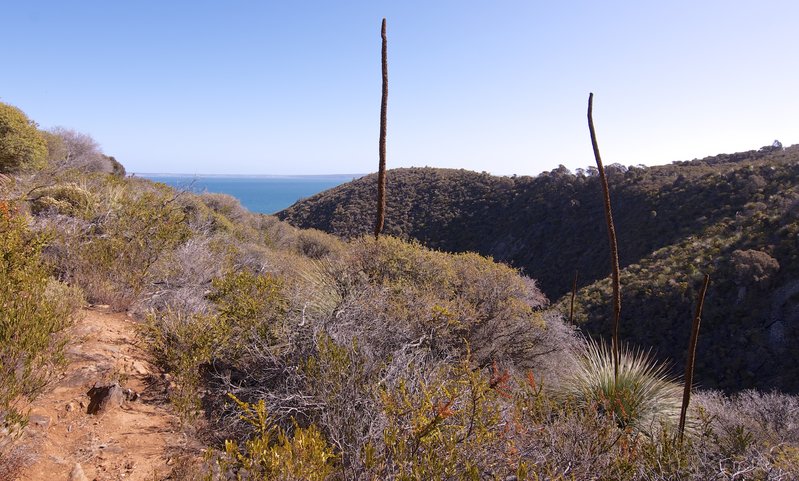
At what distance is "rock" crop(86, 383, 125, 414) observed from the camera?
3.64 metres

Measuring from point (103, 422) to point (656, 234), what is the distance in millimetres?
29378

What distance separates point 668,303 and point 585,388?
16.3 m

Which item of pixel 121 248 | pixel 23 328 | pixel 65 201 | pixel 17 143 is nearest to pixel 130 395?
pixel 23 328

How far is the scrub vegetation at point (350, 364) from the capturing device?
2807 mm

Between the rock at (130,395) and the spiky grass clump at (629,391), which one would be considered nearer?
the rock at (130,395)

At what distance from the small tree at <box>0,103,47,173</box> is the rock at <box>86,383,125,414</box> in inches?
388

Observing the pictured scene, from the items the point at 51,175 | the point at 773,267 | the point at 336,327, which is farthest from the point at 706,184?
the point at 51,175

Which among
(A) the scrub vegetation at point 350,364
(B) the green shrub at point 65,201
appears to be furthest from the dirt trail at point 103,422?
(B) the green shrub at point 65,201

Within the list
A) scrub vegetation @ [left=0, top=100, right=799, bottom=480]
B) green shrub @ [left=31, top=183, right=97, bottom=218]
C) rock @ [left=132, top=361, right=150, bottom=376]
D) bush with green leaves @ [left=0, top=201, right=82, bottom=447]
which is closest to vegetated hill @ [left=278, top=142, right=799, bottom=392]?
scrub vegetation @ [left=0, top=100, right=799, bottom=480]

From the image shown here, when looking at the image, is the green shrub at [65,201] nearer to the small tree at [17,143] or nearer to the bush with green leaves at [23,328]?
the bush with green leaves at [23,328]

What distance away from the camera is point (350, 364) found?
12.2 feet

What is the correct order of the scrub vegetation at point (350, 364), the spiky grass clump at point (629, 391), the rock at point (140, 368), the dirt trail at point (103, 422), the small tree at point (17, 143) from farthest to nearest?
the small tree at point (17, 143) < the spiky grass clump at point (629, 391) < the rock at point (140, 368) < the dirt trail at point (103, 422) < the scrub vegetation at point (350, 364)

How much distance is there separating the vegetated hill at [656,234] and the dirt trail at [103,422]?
59.9 feet

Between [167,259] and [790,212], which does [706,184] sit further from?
[167,259]
